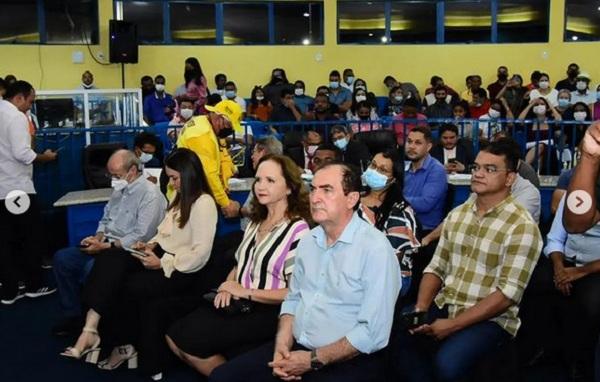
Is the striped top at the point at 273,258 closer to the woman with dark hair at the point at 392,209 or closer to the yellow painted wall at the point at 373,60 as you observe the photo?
the woman with dark hair at the point at 392,209

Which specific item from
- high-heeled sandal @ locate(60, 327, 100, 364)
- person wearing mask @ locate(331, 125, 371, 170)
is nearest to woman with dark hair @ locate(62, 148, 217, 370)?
high-heeled sandal @ locate(60, 327, 100, 364)

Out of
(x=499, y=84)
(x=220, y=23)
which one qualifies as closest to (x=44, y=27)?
(x=220, y=23)

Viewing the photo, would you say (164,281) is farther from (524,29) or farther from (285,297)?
(524,29)

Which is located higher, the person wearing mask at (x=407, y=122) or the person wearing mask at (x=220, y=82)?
the person wearing mask at (x=220, y=82)

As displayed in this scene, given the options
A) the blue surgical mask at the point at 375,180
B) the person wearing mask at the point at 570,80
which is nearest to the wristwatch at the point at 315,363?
the blue surgical mask at the point at 375,180

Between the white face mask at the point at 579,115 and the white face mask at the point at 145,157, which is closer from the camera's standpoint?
the white face mask at the point at 145,157

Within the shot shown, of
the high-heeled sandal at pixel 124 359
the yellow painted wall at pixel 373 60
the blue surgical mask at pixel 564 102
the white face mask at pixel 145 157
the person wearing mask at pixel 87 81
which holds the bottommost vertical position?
the high-heeled sandal at pixel 124 359

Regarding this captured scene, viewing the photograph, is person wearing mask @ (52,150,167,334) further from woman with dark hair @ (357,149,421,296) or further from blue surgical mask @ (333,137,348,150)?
blue surgical mask @ (333,137,348,150)

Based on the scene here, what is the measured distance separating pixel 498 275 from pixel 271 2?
10.7 m

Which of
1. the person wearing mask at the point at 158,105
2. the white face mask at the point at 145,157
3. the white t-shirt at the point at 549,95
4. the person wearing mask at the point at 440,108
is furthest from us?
the person wearing mask at the point at 158,105

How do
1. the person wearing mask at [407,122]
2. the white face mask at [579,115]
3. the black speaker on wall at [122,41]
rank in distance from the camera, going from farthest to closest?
the black speaker on wall at [122,41] → the white face mask at [579,115] → the person wearing mask at [407,122]

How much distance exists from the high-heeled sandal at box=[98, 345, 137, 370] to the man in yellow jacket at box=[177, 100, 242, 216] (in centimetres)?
114

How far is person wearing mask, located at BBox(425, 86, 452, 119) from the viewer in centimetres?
1043

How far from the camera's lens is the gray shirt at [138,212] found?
173 inches
